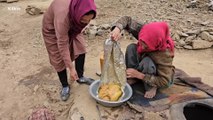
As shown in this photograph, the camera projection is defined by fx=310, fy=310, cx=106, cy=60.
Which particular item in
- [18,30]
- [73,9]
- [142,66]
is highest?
[73,9]

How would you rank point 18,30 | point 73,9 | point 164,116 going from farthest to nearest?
point 18,30 < point 164,116 < point 73,9

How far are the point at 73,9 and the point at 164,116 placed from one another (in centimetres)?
132

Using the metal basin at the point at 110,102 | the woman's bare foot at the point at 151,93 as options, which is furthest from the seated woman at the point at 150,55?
the metal basin at the point at 110,102

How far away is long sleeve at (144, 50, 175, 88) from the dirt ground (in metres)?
0.33

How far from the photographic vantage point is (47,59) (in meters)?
4.44

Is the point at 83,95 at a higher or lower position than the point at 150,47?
lower

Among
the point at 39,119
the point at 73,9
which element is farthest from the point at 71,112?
the point at 73,9

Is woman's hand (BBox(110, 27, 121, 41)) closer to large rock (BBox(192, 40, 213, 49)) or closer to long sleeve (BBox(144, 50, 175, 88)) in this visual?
long sleeve (BBox(144, 50, 175, 88))

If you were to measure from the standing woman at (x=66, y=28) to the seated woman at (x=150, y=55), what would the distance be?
37cm

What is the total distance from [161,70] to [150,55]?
18cm

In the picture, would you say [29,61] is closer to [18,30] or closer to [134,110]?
[18,30]

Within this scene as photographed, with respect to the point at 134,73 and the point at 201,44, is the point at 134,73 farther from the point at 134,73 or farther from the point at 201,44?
the point at 201,44

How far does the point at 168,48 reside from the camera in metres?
3.01

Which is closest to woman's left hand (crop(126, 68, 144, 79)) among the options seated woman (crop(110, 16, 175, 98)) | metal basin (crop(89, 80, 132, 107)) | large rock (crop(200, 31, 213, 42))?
seated woman (crop(110, 16, 175, 98))
